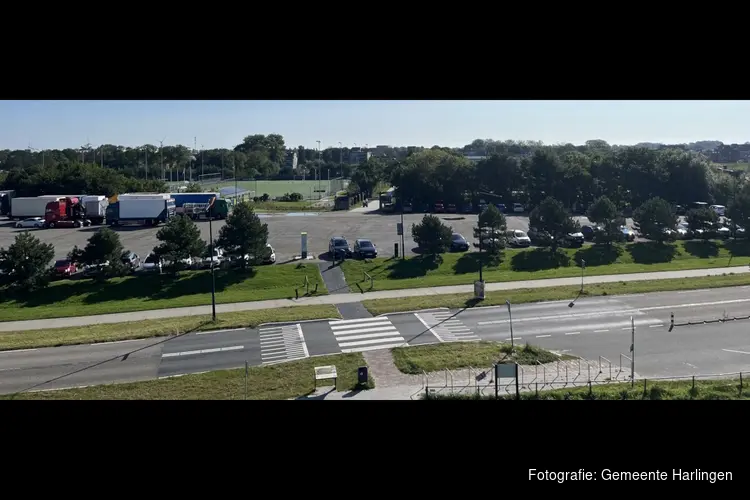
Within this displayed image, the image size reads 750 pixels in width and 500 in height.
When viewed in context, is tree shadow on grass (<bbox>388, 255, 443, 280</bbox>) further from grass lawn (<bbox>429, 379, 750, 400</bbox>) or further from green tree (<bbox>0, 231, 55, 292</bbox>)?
green tree (<bbox>0, 231, 55, 292</bbox>)

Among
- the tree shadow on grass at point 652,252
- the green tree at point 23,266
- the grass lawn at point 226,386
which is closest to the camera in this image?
the grass lawn at point 226,386

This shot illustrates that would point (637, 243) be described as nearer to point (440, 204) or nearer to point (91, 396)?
point (440, 204)

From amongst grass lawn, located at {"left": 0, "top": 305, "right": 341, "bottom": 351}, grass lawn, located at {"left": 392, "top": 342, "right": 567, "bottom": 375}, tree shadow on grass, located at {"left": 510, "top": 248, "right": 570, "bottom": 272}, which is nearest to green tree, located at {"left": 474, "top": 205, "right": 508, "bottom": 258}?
tree shadow on grass, located at {"left": 510, "top": 248, "right": 570, "bottom": 272}

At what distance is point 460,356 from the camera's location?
926cm

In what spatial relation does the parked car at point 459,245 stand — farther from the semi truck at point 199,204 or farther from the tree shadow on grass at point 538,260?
the semi truck at point 199,204

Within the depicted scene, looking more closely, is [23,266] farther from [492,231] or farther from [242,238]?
[492,231]

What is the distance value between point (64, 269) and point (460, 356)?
10.5 m

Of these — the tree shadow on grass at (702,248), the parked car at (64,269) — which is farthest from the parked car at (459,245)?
the parked car at (64,269)

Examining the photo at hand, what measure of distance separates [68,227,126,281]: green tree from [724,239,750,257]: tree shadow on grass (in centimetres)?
1754

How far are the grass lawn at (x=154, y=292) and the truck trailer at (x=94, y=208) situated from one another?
1007 cm

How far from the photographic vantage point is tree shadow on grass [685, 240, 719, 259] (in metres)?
17.8

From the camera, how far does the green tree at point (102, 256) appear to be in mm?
14195
